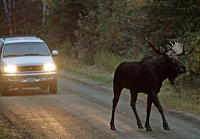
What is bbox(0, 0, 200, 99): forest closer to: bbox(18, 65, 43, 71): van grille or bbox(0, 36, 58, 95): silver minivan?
bbox(0, 36, 58, 95): silver minivan

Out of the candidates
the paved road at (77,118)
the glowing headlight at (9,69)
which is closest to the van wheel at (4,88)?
the glowing headlight at (9,69)

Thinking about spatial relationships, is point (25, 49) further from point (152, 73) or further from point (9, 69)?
point (152, 73)

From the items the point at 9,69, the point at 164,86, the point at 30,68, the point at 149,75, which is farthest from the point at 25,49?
the point at 149,75

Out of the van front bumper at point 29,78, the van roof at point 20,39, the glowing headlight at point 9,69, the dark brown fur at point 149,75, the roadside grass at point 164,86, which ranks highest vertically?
the van roof at point 20,39

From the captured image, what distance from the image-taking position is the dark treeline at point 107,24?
20.2 meters

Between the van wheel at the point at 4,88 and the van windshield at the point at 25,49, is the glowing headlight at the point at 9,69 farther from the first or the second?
the van windshield at the point at 25,49

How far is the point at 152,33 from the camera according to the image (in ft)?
72.4

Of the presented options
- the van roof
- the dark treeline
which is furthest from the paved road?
the dark treeline

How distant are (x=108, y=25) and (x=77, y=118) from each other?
18.0 m

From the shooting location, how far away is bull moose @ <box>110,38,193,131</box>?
1195 centimetres

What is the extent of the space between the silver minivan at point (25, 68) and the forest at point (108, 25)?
185cm

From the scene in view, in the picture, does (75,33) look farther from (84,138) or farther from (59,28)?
(84,138)

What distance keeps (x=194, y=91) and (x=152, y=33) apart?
3.75 meters

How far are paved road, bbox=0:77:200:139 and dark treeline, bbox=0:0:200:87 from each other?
3.34m
